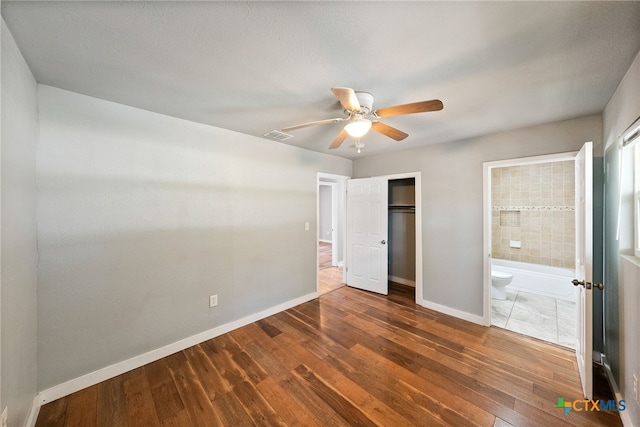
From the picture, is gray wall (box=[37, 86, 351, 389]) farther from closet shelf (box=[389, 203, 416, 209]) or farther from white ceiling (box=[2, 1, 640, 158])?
closet shelf (box=[389, 203, 416, 209])

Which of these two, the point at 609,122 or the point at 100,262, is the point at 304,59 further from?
the point at 609,122

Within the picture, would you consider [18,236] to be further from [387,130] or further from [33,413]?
[387,130]

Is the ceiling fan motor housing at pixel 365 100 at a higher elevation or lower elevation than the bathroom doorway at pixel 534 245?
higher

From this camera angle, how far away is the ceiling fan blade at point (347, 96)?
1.38 metres

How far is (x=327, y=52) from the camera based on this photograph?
137cm

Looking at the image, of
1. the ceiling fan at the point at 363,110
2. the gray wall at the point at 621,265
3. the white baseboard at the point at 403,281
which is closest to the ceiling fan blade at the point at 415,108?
the ceiling fan at the point at 363,110

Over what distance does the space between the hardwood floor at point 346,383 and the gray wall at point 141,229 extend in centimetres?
36

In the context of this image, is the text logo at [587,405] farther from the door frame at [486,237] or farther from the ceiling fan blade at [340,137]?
the ceiling fan blade at [340,137]

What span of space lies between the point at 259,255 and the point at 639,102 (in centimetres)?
337

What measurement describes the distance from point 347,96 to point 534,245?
16.1 ft

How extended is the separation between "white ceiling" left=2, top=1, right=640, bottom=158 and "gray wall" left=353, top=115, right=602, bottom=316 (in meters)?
0.59

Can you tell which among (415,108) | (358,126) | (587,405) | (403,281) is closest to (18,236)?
(358,126)

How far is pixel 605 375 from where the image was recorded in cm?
204

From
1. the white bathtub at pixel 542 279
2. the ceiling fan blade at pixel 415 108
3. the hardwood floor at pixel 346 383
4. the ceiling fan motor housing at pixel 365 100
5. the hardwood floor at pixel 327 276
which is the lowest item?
the hardwood floor at pixel 346 383
